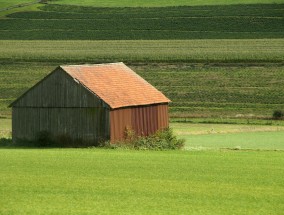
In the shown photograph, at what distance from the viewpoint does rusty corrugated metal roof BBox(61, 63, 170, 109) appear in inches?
1737

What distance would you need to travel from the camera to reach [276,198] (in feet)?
76.2

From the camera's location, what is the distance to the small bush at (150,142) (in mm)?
42019

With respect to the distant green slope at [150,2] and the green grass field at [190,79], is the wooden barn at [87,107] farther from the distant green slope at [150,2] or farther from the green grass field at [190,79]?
the distant green slope at [150,2]

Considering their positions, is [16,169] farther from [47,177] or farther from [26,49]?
[26,49]

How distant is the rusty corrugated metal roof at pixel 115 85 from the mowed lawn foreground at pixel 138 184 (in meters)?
9.46

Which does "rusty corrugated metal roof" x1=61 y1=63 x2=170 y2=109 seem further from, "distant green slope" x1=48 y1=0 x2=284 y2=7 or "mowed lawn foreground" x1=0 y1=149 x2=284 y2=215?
"distant green slope" x1=48 y1=0 x2=284 y2=7

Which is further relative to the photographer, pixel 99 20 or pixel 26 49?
pixel 99 20

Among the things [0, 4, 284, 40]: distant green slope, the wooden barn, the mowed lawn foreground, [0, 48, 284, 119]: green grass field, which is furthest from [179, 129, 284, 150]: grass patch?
[0, 4, 284, 40]: distant green slope

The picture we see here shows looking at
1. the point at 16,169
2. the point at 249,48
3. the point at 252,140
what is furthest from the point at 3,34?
the point at 16,169

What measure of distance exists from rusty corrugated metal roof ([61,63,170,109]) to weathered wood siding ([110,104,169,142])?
0.34 meters

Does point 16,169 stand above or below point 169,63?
below

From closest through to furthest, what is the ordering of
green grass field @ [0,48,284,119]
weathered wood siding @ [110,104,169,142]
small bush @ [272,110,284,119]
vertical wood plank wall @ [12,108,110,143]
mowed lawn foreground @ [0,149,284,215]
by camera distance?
mowed lawn foreground @ [0,149,284,215] < weathered wood siding @ [110,104,169,142] < vertical wood plank wall @ [12,108,110,143] < small bush @ [272,110,284,119] < green grass field @ [0,48,284,119]

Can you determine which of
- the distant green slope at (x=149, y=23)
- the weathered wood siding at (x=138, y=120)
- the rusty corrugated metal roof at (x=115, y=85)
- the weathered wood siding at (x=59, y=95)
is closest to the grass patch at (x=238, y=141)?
the weathered wood siding at (x=138, y=120)

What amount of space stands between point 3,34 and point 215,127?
49875 mm
